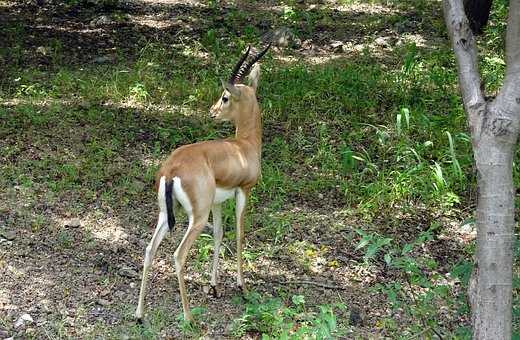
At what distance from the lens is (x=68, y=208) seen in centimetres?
614

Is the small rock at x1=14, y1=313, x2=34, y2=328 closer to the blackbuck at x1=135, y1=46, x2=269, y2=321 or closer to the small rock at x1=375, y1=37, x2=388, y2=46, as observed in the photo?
the blackbuck at x1=135, y1=46, x2=269, y2=321

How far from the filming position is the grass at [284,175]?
5055 millimetres

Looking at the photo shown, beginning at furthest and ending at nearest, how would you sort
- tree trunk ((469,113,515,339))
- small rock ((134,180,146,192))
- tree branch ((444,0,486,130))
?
small rock ((134,180,146,192)) → tree branch ((444,0,486,130)) → tree trunk ((469,113,515,339))

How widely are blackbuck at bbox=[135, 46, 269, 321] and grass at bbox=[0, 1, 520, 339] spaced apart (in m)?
0.38

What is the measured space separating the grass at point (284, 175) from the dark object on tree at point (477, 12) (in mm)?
191

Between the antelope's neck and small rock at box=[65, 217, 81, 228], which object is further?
small rock at box=[65, 217, 81, 228]

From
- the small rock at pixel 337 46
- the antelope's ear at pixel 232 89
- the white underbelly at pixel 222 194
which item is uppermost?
the small rock at pixel 337 46

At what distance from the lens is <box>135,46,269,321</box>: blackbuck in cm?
473

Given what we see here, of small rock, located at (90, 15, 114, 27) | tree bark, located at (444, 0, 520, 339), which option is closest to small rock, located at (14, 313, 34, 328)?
tree bark, located at (444, 0, 520, 339)

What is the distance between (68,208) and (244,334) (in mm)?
2026

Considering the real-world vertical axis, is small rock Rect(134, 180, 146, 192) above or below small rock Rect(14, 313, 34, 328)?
above

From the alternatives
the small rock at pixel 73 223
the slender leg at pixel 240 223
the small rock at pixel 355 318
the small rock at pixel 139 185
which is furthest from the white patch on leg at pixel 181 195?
the small rock at pixel 139 185

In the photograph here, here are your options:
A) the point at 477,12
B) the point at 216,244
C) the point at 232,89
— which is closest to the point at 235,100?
the point at 232,89

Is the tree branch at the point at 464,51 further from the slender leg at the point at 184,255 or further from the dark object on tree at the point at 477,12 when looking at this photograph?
the dark object on tree at the point at 477,12
